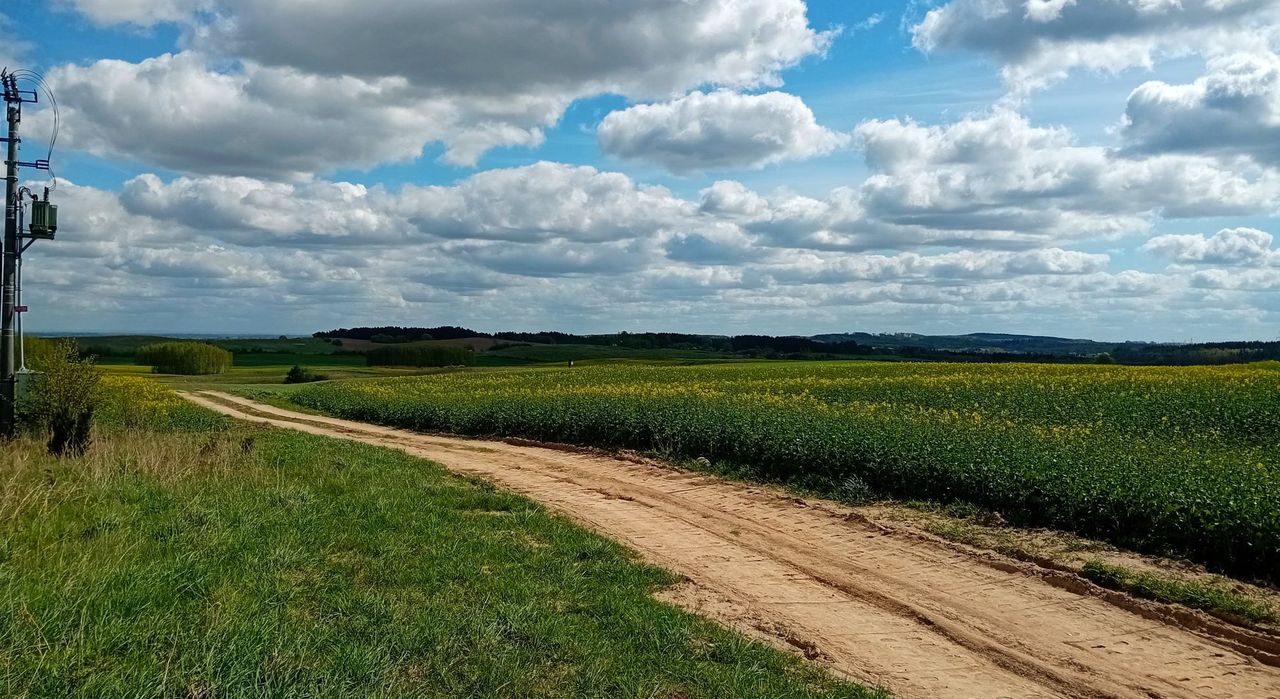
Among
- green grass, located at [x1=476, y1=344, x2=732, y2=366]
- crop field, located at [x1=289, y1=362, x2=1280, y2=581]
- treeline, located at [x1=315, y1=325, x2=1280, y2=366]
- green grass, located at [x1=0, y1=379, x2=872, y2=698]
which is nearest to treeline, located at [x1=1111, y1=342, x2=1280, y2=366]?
treeline, located at [x1=315, y1=325, x2=1280, y2=366]

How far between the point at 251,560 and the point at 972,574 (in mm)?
7782

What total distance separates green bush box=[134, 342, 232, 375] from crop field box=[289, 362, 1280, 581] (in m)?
55.7

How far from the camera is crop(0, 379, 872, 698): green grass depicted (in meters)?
5.74

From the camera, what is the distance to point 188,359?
8575cm

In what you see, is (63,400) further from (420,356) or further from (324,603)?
(420,356)

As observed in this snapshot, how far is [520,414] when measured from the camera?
26.7 m

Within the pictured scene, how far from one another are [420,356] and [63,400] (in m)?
77.2

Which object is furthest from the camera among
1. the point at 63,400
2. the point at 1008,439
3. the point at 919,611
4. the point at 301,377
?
the point at 301,377

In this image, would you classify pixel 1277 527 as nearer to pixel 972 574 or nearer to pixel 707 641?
pixel 972 574

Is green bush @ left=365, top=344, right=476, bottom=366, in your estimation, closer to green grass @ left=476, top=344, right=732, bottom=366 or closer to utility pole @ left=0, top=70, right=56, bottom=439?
green grass @ left=476, top=344, right=732, bottom=366

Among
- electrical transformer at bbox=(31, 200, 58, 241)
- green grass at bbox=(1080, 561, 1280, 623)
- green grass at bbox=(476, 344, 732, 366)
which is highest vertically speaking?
electrical transformer at bbox=(31, 200, 58, 241)

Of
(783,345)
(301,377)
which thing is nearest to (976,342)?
(783,345)

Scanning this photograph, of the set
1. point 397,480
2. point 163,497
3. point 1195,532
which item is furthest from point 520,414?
point 1195,532

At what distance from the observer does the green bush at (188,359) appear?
3369 inches
